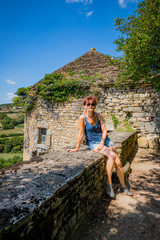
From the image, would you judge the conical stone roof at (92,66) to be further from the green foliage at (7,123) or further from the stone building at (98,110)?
the green foliage at (7,123)

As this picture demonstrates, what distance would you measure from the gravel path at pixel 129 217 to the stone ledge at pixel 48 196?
0.63ft

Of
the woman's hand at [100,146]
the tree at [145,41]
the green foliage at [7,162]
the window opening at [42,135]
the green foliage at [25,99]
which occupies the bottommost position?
the green foliage at [7,162]

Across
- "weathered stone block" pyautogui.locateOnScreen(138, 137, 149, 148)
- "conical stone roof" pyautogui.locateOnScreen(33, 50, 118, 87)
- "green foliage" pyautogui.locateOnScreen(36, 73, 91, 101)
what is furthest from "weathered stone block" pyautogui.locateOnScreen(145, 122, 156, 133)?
"green foliage" pyautogui.locateOnScreen(36, 73, 91, 101)

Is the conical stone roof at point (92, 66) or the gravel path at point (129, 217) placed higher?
the conical stone roof at point (92, 66)

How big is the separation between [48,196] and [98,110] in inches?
250

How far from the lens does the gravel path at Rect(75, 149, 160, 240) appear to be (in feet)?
6.52

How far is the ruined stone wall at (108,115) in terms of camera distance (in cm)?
638

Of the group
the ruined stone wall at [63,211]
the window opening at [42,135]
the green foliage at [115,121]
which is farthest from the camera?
the window opening at [42,135]

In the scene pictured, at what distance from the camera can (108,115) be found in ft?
23.7

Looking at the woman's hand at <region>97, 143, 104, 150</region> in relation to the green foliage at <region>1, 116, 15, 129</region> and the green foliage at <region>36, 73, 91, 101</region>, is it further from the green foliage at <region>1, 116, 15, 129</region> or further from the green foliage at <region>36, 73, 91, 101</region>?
the green foliage at <region>1, 116, 15, 129</region>

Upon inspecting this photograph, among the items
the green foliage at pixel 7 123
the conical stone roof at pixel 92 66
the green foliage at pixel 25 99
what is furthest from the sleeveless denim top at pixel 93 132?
the green foliage at pixel 7 123

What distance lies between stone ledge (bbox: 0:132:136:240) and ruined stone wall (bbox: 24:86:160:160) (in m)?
4.72

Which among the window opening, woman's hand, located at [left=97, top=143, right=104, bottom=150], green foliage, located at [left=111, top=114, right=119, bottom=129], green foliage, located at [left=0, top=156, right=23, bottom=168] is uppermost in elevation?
green foliage, located at [left=111, top=114, right=119, bottom=129]

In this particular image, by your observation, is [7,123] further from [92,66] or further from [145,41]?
[145,41]
